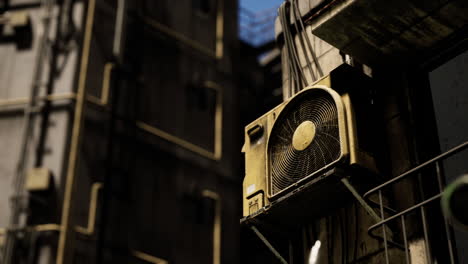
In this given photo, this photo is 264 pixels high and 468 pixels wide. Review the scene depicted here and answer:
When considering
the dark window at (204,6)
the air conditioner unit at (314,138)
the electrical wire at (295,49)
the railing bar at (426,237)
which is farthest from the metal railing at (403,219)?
the dark window at (204,6)

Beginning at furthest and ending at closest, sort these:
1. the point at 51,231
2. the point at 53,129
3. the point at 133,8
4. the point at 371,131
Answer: the point at 133,8, the point at 53,129, the point at 51,231, the point at 371,131

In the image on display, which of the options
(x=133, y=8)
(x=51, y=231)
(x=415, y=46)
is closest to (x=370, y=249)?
(x=415, y=46)

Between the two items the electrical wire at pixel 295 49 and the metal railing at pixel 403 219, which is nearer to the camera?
the metal railing at pixel 403 219

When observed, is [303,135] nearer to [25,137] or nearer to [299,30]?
[299,30]

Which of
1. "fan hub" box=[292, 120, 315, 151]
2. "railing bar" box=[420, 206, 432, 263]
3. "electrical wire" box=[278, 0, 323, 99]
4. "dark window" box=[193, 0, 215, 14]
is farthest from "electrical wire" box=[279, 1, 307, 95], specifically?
"dark window" box=[193, 0, 215, 14]

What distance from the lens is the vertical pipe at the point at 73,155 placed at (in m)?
22.9

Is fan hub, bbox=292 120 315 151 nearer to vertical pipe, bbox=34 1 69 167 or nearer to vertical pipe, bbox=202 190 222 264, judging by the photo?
vertical pipe, bbox=34 1 69 167

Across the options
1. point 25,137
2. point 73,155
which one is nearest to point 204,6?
point 73,155

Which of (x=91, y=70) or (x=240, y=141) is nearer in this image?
(x=91, y=70)

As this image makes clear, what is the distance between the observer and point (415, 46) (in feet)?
31.6

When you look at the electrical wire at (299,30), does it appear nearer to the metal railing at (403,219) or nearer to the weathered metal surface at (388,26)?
the weathered metal surface at (388,26)

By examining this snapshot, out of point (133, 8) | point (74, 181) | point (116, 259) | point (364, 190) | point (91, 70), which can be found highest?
point (133, 8)

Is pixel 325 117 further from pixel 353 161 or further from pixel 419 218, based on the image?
pixel 419 218

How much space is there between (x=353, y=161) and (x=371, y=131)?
71 centimetres
